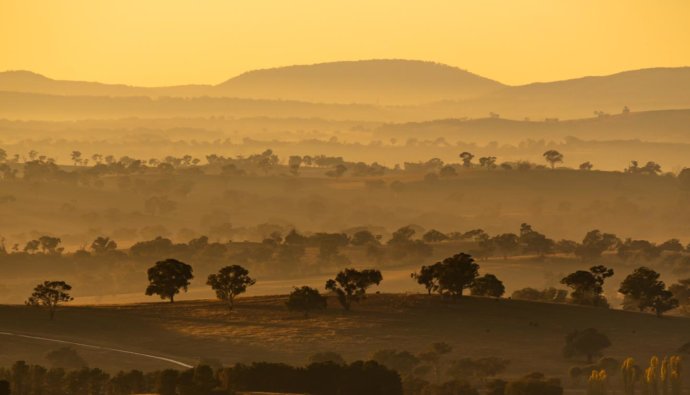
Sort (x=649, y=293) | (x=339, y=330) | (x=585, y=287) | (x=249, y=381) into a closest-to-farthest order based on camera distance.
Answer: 1. (x=249, y=381)
2. (x=339, y=330)
3. (x=649, y=293)
4. (x=585, y=287)

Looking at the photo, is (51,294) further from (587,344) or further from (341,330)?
(587,344)

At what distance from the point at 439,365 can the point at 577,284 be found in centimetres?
4361

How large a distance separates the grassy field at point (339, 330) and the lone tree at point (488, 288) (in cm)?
593

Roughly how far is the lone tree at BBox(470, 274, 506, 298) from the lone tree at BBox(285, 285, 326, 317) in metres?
22.1

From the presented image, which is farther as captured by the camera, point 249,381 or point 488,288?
point 488,288

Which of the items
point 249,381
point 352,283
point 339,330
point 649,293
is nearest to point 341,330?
point 339,330

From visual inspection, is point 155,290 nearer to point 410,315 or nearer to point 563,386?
point 410,315

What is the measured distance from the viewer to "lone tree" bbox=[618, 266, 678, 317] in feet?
568

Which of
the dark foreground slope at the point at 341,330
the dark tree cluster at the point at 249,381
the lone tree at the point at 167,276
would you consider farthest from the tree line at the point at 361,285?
the dark tree cluster at the point at 249,381

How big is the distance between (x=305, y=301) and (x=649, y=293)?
135ft

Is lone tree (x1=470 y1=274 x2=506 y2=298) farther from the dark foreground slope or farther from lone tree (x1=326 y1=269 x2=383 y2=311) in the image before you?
lone tree (x1=326 y1=269 x2=383 y2=311)

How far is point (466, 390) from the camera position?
122 m

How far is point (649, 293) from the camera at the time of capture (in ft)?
576

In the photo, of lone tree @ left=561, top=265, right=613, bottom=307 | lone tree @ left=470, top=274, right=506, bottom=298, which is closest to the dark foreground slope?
lone tree @ left=470, top=274, right=506, bottom=298
